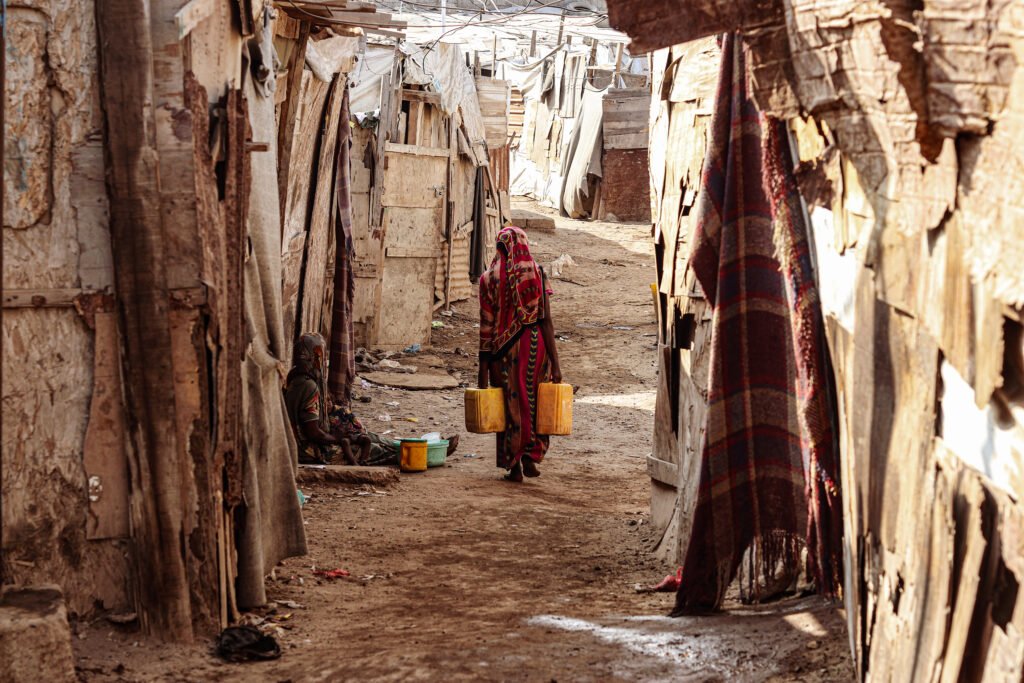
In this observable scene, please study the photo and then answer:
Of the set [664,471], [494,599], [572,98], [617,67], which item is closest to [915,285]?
[494,599]

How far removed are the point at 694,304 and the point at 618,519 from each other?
2.13m

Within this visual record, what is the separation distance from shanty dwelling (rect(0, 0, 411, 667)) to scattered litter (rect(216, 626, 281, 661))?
11 centimetres

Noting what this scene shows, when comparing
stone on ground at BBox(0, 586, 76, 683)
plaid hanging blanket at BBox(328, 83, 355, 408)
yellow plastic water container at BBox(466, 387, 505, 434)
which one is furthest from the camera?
plaid hanging blanket at BBox(328, 83, 355, 408)

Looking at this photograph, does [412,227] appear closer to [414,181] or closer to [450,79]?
[414,181]

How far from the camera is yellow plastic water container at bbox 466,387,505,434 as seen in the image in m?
7.61

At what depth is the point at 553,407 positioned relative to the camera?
25.2 feet

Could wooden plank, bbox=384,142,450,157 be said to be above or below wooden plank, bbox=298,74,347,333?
above

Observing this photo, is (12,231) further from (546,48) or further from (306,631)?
(546,48)

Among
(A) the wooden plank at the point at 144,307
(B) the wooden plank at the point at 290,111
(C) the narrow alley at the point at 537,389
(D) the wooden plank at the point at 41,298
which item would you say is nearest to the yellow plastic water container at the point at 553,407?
(C) the narrow alley at the point at 537,389

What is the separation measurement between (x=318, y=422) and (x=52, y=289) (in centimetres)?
391

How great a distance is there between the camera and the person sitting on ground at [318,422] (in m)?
7.36

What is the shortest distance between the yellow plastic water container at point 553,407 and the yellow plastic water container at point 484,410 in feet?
0.90

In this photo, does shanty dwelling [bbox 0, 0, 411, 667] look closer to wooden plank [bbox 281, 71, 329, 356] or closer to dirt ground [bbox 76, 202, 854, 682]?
dirt ground [bbox 76, 202, 854, 682]

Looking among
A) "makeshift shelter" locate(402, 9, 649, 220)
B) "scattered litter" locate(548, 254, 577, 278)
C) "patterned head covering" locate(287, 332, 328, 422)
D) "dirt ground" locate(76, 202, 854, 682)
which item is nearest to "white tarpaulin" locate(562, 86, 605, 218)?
"makeshift shelter" locate(402, 9, 649, 220)
